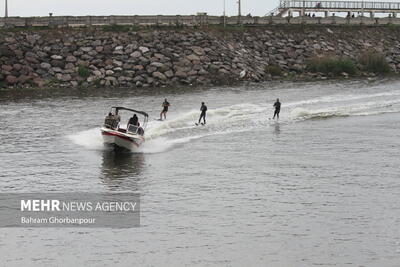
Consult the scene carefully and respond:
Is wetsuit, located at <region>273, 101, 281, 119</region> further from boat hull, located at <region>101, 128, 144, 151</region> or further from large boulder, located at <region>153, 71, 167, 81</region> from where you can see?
large boulder, located at <region>153, 71, 167, 81</region>

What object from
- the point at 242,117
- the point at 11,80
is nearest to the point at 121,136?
the point at 242,117

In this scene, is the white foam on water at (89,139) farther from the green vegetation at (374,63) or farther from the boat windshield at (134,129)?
Answer: the green vegetation at (374,63)

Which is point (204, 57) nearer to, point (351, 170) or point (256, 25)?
point (256, 25)

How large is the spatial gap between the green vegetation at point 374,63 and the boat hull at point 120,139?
5764cm

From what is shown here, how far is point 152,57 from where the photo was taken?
78.7 meters

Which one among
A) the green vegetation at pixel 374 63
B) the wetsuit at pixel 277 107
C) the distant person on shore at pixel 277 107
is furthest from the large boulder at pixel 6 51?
the green vegetation at pixel 374 63

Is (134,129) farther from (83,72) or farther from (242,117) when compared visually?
(83,72)

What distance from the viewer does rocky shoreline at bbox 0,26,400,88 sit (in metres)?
75.1

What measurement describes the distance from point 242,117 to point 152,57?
26.4m

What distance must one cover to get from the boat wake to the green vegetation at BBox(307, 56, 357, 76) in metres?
17.9

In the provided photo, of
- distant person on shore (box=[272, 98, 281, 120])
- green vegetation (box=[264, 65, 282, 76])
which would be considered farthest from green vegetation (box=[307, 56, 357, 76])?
distant person on shore (box=[272, 98, 281, 120])

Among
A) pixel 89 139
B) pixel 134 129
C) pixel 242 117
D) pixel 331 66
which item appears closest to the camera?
pixel 134 129

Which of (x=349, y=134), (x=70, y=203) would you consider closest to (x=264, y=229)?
(x=70, y=203)

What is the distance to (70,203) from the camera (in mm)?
29719
